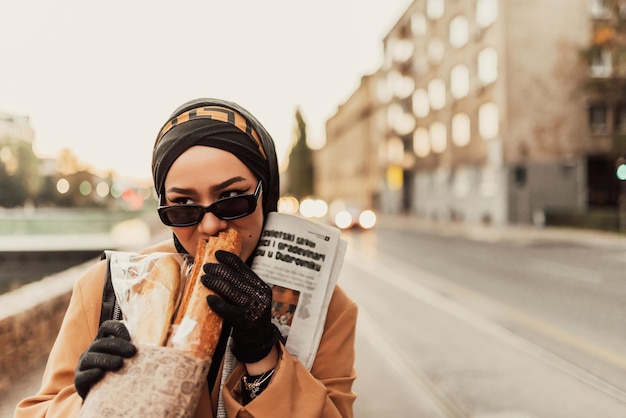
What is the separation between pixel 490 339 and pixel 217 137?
6.26 m

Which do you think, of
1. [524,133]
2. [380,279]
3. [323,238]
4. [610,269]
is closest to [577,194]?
[524,133]

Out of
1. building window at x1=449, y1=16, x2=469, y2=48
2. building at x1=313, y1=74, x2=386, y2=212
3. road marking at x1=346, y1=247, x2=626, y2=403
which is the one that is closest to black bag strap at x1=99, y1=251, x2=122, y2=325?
road marking at x1=346, y1=247, x2=626, y2=403

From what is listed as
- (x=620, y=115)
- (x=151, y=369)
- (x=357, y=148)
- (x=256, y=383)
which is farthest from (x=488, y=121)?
(x=357, y=148)

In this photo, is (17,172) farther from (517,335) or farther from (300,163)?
(517,335)

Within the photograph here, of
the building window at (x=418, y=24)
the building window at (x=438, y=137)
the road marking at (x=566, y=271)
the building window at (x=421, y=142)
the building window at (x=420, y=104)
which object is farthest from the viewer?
the building window at (x=418, y=24)

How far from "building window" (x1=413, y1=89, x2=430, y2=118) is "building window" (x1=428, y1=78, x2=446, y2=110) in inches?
48.1

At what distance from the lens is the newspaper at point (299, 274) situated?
156cm

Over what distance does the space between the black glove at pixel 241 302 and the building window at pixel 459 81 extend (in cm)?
4057

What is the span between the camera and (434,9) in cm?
4644

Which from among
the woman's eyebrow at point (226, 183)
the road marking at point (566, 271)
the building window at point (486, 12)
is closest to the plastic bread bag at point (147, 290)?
the woman's eyebrow at point (226, 183)

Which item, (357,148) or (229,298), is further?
(357,148)

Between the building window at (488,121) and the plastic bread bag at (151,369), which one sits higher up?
the building window at (488,121)

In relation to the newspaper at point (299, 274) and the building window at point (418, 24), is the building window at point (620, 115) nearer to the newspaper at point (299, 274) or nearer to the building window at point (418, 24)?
the building window at point (418, 24)

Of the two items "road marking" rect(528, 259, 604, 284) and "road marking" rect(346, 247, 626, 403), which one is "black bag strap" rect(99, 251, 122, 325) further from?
"road marking" rect(528, 259, 604, 284)
